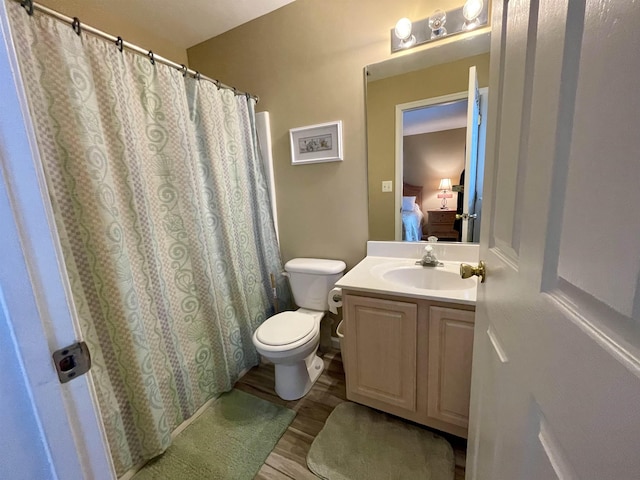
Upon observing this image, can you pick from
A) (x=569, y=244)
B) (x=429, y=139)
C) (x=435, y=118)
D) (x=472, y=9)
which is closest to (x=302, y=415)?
(x=569, y=244)

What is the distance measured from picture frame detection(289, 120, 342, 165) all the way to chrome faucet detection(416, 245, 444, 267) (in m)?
0.80

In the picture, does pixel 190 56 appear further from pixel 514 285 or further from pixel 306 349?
pixel 514 285

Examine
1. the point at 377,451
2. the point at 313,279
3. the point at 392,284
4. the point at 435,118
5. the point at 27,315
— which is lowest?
the point at 377,451

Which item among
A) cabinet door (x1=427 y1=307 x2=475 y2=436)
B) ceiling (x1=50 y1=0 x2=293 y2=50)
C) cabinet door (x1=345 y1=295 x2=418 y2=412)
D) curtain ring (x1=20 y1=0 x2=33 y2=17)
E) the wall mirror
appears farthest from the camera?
ceiling (x1=50 y1=0 x2=293 y2=50)

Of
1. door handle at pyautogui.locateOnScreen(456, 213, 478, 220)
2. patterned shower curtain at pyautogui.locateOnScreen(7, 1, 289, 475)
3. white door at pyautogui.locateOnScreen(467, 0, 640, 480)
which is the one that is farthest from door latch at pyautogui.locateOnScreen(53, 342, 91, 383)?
door handle at pyautogui.locateOnScreen(456, 213, 478, 220)

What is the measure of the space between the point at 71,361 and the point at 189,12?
2.10 metres

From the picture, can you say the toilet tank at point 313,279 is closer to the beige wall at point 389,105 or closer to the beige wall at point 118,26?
the beige wall at point 389,105

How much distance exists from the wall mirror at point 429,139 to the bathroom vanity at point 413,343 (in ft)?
0.97

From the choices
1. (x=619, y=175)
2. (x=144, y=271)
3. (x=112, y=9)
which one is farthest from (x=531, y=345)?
(x=112, y=9)

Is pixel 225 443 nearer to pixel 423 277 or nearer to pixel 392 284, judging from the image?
pixel 392 284

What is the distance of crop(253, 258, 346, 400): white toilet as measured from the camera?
148cm

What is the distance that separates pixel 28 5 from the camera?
0.91 meters

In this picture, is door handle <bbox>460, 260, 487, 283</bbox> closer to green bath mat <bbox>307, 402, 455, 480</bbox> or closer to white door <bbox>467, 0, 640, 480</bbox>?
white door <bbox>467, 0, 640, 480</bbox>

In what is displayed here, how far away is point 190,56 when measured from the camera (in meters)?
2.11
